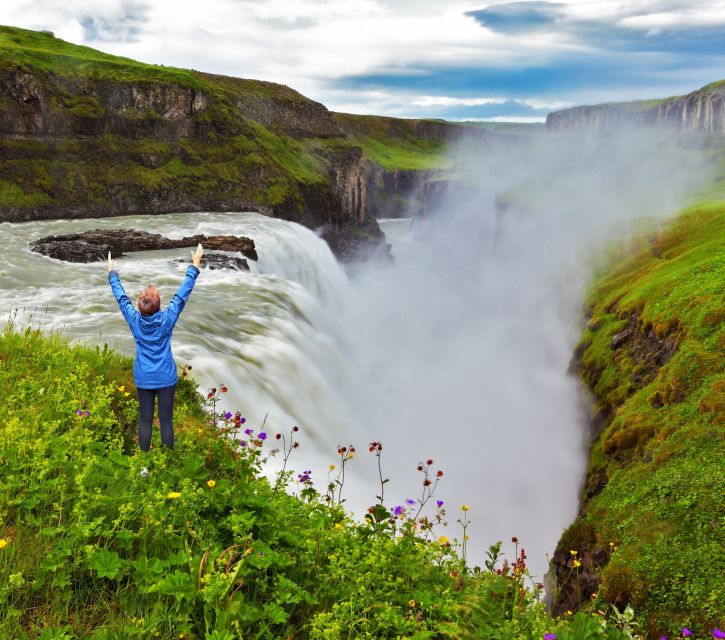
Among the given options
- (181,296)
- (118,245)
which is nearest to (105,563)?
(181,296)

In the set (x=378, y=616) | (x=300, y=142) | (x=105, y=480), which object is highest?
(x=300, y=142)

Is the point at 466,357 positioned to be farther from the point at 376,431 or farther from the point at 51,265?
the point at 51,265

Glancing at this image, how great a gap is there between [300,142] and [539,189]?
58.2 meters

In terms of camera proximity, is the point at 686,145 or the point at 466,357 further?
the point at 686,145

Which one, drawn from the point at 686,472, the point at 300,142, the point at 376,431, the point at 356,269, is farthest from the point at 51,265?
the point at 300,142

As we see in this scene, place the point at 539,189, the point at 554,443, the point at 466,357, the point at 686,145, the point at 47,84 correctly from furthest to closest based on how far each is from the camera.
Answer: the point at 686,145, the point at 539,189, the point at 47,84, the point at 466,357, the point at 554,443

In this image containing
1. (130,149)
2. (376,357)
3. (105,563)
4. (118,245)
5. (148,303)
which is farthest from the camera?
(130,149)

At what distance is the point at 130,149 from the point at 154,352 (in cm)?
6023

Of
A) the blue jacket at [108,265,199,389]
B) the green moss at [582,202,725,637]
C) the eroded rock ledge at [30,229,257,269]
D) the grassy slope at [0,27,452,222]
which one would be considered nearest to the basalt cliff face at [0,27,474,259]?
the grassy slope at [0,27,452,222]

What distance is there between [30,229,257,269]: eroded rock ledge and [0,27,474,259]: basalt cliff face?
49.0ft

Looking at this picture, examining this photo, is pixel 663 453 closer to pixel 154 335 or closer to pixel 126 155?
pixel 154 335

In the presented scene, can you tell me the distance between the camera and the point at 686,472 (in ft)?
42.4

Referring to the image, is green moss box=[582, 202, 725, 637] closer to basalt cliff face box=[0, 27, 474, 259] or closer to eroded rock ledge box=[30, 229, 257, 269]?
eroded rock ledge box=[30, 229, 257, 269]

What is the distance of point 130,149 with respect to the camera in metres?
59.8
